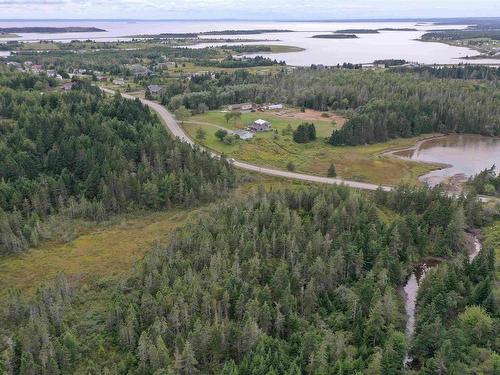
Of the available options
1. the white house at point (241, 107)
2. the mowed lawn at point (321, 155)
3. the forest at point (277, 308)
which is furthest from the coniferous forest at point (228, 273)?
the white house at point (241, 107)

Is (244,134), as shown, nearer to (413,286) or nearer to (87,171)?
(87,171)

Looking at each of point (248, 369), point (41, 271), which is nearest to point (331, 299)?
point (248, 369)

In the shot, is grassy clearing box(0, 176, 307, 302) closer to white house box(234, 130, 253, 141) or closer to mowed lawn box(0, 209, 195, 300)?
mowed lawn box(0, 209, 195, 300)

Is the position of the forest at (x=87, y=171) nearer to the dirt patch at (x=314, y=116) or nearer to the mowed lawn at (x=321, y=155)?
the mowed lawn at (x=321, y=155)

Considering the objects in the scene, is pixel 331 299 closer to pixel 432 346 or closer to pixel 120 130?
pixel 432 346

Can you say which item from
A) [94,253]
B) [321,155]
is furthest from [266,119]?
[94,253]

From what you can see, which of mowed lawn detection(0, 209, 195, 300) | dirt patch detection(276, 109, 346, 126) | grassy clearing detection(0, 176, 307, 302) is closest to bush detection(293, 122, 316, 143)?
dirt patch detection(276, 109, 346, 126)
